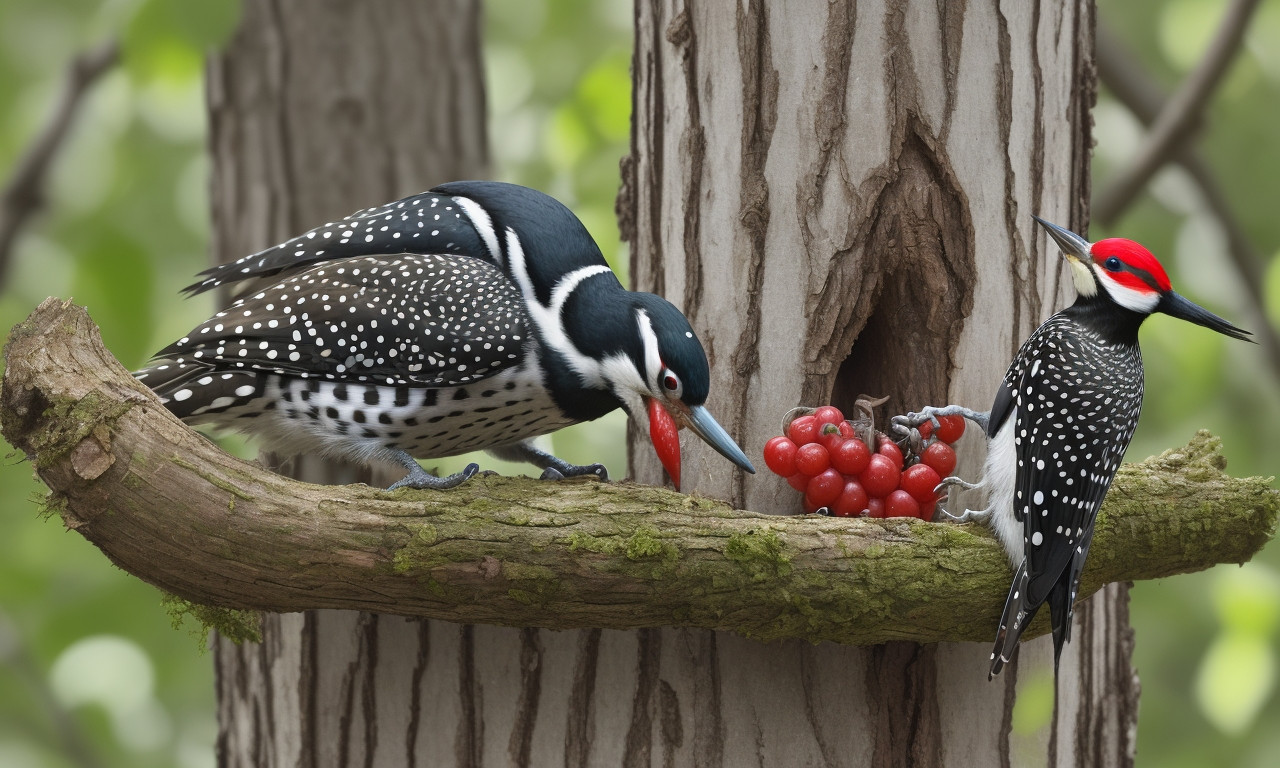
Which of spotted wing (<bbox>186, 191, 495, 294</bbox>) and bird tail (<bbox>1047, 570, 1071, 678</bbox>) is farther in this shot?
spotted wing (<bbox>186, 191, 495, 294</bbox>)

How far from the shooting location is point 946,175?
7.84 ft

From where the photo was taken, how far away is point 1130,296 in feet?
7.44

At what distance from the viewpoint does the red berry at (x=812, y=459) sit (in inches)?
86.7

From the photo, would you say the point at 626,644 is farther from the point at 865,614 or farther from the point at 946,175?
the point at 946,175

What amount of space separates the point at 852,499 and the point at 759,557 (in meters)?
0.35

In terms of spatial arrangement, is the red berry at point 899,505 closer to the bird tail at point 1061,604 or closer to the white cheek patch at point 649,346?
the bird tail at point 1061,604

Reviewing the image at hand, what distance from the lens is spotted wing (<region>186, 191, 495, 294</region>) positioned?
248 centimetres

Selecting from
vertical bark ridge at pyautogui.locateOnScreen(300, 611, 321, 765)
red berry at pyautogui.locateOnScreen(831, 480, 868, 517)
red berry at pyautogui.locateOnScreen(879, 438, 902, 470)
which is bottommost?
vertical bark ridge at pyautogui.locateOnScreen(300, 611, 321, 765)

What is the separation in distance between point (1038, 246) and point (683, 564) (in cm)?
109

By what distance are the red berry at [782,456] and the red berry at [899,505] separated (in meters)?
0.20

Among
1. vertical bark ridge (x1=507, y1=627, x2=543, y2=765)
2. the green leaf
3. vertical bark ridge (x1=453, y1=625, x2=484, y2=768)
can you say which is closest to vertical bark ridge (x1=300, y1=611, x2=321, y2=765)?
vertical bark ridge (x1=453, y1=625, x2=484, y2=768)

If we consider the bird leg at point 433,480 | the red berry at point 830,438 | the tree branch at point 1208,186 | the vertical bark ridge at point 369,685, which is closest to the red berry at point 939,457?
the red berry at point 830,438

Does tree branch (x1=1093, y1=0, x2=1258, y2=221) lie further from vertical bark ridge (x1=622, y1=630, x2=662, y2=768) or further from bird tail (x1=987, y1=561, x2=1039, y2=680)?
vertical bark ridge (x1=622, y1=630, x2=662, y2=768)

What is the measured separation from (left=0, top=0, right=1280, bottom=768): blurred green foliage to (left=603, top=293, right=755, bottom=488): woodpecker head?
2000mm
